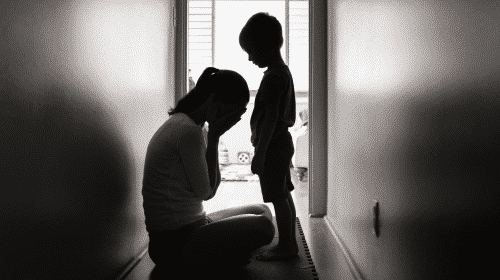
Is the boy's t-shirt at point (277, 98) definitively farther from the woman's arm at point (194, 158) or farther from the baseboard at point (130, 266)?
the baseboard at point (130, 266)

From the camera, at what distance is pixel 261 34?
1744 mm

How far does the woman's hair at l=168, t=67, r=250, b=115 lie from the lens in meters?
1.59

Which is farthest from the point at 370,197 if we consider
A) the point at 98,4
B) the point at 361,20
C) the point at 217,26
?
the point at 217,26

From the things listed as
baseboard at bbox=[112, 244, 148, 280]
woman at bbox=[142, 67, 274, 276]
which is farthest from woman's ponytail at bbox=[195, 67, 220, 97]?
baseboard at bbox=[112, 244, 148, 280]

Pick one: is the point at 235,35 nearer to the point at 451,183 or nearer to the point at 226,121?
the point at 226,121

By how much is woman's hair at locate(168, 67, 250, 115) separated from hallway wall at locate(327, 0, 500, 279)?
1.35ft

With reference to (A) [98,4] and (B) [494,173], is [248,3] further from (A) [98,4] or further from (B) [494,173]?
(B) [494,173]

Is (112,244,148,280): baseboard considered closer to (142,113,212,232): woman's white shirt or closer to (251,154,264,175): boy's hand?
(142,113,212,232): woman's white shirt

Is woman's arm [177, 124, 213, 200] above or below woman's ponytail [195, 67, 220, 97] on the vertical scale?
below

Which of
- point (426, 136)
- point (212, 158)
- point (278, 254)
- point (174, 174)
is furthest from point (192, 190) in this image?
point (426, 136)

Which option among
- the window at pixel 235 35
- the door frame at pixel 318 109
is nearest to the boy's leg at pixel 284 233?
the door frame at pixel 318 109

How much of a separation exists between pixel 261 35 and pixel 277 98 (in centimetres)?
25

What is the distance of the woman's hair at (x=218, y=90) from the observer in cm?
159

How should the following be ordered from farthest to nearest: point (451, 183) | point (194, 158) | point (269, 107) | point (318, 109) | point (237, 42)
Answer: point (237, 42) < point (318, 109) < point (269, 107) < point (194, 158) < point (451, 183)
